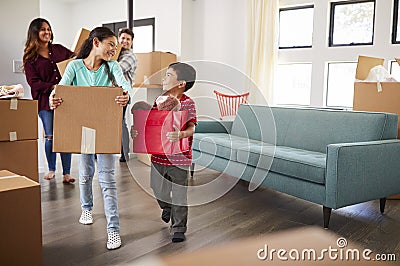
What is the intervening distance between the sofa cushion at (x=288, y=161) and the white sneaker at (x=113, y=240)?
1264 millimetres

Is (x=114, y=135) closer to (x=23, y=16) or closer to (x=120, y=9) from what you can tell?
(x=23, y=16)

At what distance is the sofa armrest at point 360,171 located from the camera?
2393 mm

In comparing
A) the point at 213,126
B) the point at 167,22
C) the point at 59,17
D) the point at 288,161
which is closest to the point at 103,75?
the point at 288,161

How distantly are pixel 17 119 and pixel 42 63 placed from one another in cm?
91

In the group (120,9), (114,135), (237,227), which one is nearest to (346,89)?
(237,227)

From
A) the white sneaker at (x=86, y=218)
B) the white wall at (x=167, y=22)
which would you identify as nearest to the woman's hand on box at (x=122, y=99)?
the white sneaker at (x=86, y=218)

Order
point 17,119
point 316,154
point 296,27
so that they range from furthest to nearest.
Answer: point 296,27, point 316,154, point 17,119

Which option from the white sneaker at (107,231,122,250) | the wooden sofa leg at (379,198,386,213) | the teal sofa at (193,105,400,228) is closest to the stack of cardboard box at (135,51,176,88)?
the teal sofa at (193,105,400,228)

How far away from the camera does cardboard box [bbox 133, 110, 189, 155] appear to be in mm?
1983

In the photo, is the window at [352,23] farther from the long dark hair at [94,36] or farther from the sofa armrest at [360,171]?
the long dark hair at [94,36]

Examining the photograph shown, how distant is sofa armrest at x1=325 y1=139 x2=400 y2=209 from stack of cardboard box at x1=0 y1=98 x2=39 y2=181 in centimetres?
200

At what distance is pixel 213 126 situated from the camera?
4043 mm

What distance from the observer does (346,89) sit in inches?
182

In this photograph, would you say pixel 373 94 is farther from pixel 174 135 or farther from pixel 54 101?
pixel 54 101
